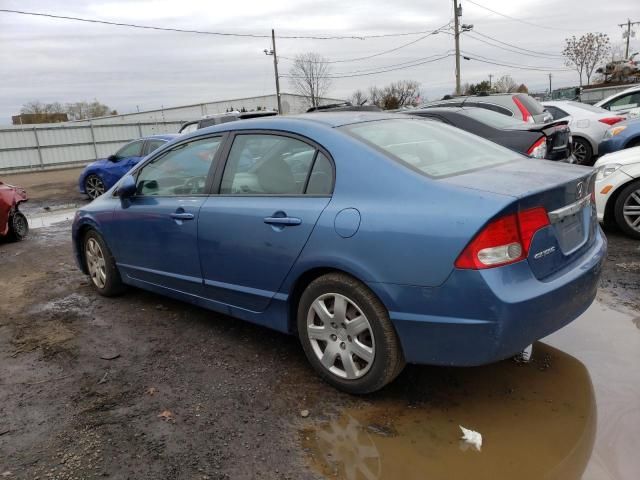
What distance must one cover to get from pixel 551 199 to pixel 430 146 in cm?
→ 90

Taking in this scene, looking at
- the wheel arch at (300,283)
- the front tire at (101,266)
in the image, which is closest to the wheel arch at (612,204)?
the wheel arch at (300,283)

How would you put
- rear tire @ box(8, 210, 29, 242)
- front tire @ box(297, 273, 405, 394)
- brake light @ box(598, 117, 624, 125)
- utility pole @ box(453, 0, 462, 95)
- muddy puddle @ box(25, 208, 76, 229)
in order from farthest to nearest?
utility pole @ box(453, 0, 462, 95), brake light @ box(598, 117, 624, 125), muddy puddle @ box(25, 208, 76, 229), rear tire @ box(8, 210, 29, 242), front tire @ box(297, 273, 405, 394)

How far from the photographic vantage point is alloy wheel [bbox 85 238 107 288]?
16.8 ft

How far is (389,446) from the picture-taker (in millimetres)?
2674

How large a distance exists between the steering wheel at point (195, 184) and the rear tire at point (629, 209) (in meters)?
4.69

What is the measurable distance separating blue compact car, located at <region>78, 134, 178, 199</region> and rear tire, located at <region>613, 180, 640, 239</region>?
9598 mm

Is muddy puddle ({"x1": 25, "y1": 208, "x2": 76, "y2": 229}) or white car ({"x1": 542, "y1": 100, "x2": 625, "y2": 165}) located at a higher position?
white car ({"x1": 542, "y1": 100, "x2": 625, "y2": 165})

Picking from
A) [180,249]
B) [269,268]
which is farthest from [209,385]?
[180,249]

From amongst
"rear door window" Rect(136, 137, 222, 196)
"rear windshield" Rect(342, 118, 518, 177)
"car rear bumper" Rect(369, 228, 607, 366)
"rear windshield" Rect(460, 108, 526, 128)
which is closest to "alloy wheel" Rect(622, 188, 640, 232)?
"rear windshield" Rect(460, 108, 526, 128)

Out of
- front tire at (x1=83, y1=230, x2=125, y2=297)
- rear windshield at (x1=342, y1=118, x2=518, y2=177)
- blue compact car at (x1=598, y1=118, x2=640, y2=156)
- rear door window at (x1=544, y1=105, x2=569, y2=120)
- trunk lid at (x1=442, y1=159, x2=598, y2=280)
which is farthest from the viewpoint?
rear door window at (x1=544, y1=105, x2=569, y2=120)

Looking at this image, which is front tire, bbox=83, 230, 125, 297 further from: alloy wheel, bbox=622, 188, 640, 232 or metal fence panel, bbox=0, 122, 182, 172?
metal fence panel, bbox=0, 122, 182, 172

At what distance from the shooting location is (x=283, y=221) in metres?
3.21

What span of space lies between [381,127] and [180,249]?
5.72 feet

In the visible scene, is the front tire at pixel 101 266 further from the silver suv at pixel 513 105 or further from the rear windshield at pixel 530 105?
the rear windshield at pixel 530 105
